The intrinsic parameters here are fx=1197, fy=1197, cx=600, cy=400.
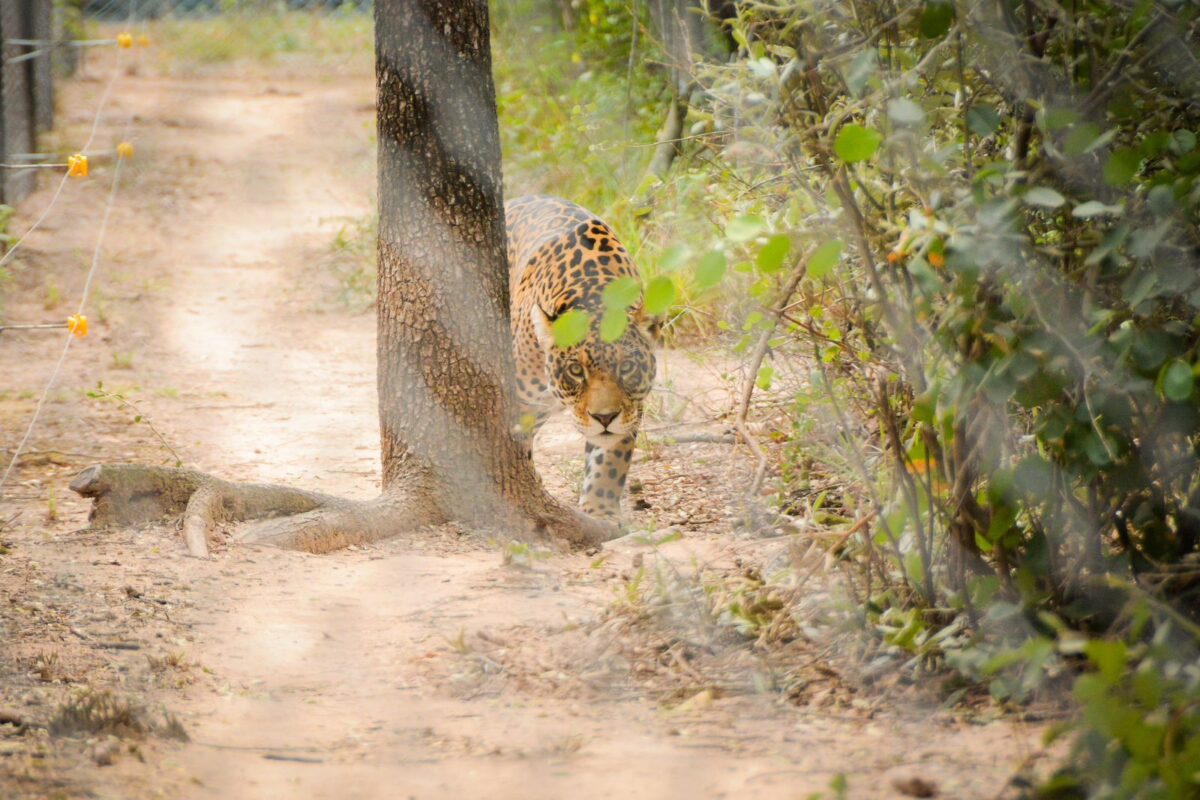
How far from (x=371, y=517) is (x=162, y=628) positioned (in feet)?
3.55

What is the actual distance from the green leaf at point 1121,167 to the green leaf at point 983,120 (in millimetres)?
233

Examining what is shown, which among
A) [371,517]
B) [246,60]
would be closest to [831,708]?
[371,517]

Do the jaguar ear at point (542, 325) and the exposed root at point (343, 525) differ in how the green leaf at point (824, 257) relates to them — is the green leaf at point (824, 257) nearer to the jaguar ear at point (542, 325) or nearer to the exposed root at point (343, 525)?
the exposed root at point (343, 525)

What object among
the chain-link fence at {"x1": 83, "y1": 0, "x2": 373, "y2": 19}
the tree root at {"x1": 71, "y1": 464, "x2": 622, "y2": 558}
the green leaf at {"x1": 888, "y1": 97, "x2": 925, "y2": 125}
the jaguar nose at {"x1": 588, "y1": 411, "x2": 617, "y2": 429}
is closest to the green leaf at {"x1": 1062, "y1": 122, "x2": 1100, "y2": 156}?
the green leaf at {"x1": 888, "y1": 97, "x2": 925, "y2": 125}

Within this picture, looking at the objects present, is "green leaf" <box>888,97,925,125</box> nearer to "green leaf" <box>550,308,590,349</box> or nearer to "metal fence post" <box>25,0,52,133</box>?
"green leaf" <box>550,308,590,349</box>

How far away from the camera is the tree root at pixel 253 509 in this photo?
13.7ft

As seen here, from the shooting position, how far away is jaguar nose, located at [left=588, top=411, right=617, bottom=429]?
5.13 meters

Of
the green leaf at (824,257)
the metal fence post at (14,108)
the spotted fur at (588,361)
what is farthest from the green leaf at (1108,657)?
the metal fence post at (14,108)

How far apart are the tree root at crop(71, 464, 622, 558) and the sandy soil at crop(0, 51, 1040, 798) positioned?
10 centimetres

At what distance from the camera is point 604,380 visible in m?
5.14

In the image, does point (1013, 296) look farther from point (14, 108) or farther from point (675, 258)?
point (14, 108)

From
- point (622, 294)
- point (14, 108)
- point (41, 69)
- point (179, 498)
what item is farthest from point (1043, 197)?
point (41, 69)

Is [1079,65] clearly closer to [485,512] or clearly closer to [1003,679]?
[1003,679]

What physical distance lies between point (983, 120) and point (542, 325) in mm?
3166
